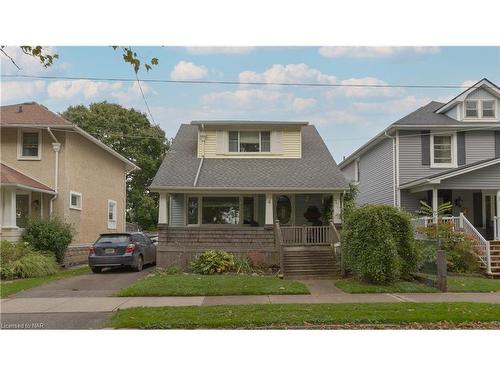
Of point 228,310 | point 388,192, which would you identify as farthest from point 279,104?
point 228,310

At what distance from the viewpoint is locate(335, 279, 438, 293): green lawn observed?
12375 millimetres

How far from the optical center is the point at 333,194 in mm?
18828

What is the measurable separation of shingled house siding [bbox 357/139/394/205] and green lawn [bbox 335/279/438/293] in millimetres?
9356

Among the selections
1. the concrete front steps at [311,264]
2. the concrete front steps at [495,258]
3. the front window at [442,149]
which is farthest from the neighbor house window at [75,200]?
the concrete front steps at [495,258]

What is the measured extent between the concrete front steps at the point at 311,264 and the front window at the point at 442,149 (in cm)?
816

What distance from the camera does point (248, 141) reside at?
21.9m

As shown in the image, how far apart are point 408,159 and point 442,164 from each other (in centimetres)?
152

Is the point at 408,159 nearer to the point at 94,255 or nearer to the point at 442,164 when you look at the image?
the point at 442,164

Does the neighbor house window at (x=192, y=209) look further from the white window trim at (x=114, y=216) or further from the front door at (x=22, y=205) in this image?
the white window trim at (x=114, y=216)

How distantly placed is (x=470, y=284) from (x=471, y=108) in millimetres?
10905

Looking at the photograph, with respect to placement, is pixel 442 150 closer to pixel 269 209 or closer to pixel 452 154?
pixel 452 154

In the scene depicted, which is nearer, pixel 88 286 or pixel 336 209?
pixel 88 286

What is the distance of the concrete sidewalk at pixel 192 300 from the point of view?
33.5 ft

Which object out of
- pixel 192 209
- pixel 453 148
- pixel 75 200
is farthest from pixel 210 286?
pixel 453 148
